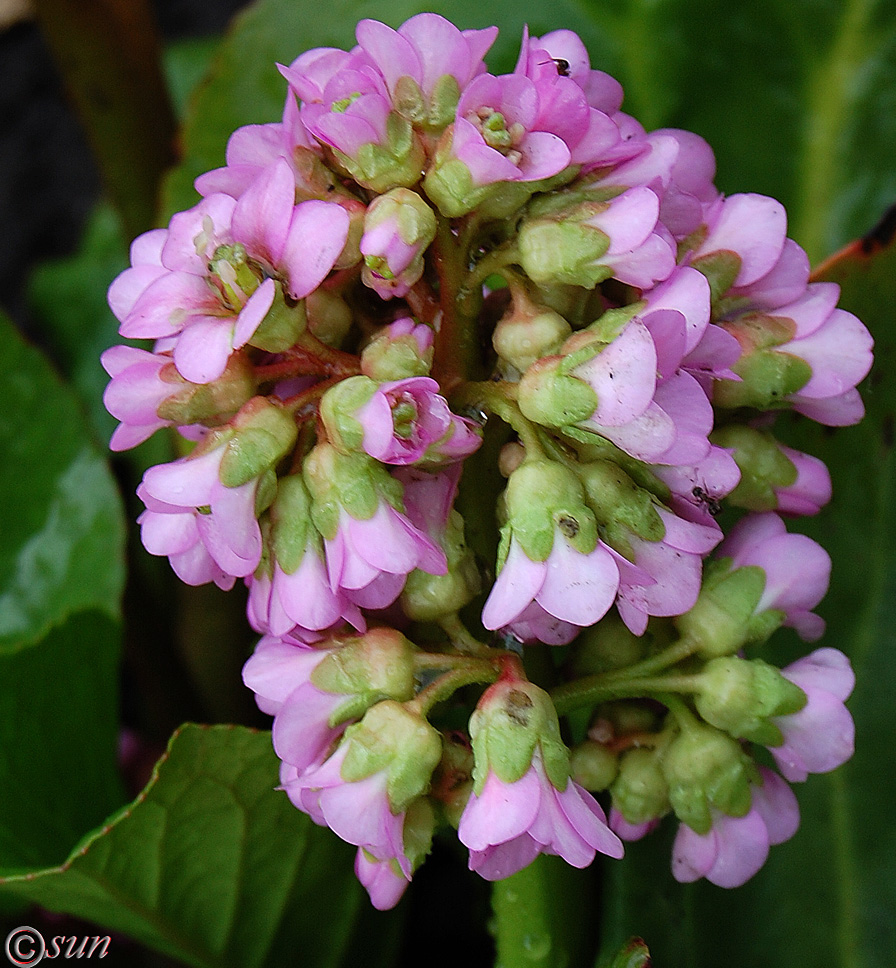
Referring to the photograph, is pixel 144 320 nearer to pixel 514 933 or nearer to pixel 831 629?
pixel 514 933

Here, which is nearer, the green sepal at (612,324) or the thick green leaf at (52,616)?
the green sepal at (612,324)

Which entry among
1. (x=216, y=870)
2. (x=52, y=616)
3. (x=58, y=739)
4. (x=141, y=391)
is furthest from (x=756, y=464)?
(x=52, y=616)

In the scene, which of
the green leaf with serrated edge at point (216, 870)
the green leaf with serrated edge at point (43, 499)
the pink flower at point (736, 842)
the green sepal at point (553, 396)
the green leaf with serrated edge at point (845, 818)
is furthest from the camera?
the green leaf with serrated edge at point (43, 499)

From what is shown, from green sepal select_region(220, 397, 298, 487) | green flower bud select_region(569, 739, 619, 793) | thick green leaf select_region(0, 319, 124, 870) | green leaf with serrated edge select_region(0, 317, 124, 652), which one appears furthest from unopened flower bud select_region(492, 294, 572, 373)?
green leaf with serrated edge select_region(0, 317, 124, 652)

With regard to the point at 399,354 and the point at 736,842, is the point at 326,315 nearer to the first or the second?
the point at 399,354

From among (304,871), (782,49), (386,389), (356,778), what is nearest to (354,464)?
(386,389)

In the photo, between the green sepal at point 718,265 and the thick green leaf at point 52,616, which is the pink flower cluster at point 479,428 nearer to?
the green sepal at point 718,265

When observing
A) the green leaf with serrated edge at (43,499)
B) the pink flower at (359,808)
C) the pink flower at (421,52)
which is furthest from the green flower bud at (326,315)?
the green leaf with serrated edge at (43,499)
